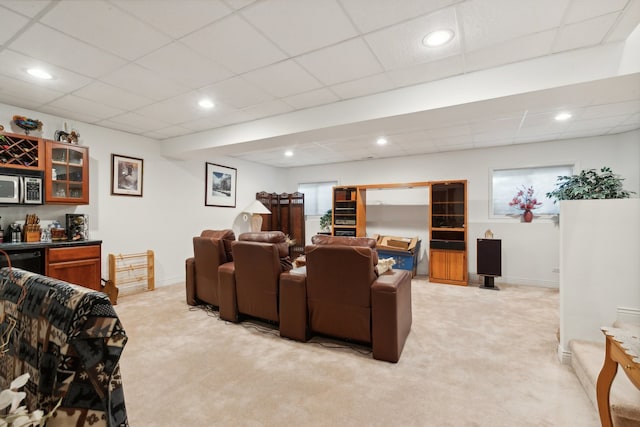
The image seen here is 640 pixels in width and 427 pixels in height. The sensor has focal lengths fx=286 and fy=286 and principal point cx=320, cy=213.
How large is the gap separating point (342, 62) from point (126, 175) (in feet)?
13.1

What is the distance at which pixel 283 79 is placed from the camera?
284 centimetres

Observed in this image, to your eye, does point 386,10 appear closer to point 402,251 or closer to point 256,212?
point 402,251

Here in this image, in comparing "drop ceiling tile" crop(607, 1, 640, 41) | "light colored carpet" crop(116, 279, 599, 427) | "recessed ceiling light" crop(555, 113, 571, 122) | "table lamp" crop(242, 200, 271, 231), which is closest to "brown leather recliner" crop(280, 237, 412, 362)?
"light colored carpet" crop(116, 279, 599, 427)

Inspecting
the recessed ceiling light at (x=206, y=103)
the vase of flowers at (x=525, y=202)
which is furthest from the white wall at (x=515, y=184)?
the recessed ceiling light at (x=206, y=103)

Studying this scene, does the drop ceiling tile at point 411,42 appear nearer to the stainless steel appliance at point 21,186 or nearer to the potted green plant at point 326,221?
the stainless steel appliance at point 21,186

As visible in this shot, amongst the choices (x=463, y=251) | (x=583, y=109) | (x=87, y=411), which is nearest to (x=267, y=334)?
(x=87, y=411)

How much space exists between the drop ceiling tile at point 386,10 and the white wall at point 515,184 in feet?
14.5

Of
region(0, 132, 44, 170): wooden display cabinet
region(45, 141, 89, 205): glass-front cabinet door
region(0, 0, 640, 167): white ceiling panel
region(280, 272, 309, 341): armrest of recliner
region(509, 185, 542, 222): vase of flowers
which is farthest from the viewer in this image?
region(509, 185, 542, 222): vase of flowers

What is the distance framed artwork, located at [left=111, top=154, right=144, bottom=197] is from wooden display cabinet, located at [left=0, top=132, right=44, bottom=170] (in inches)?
37.9

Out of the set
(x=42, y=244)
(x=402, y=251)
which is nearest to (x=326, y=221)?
(x=402, y=251)

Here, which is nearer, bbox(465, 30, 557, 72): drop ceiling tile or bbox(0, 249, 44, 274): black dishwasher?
bbox(465, 30, 557, 72): drop ceiling tile

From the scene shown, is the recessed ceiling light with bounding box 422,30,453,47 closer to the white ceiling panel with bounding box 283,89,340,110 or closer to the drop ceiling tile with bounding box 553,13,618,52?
the drop ceiling tile with bounding box 553,13,618,52

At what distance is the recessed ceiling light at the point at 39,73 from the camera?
8.75 feet

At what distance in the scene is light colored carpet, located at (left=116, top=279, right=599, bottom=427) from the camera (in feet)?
6.04
